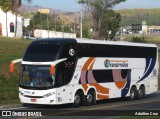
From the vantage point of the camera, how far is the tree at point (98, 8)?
69500 mm

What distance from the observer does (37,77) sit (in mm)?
24453

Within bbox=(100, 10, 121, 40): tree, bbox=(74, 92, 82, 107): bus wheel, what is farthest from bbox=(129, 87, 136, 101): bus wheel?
bbox=(100, 10, 121, 40): tree

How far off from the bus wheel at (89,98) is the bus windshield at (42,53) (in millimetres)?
3366

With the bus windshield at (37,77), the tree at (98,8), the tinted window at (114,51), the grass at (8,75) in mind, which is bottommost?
the grass at (8,75)

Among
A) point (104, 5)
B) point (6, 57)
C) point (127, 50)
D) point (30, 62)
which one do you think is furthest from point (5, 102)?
point (104, 5)

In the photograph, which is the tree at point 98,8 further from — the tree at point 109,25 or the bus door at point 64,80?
the bus door at point 64,80

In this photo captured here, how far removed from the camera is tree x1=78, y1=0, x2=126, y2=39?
6950 centimetres

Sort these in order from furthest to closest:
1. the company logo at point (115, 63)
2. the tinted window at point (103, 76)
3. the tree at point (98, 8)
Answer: the tree at point (98, 8), the company logo at point (115, 63), the tinted window at point (103, 76)

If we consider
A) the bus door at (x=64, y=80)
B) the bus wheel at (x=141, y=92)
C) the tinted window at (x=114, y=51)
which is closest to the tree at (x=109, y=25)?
the tinted window at (x=114, y=51)

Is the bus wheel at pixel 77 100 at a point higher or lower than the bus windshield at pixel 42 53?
lower

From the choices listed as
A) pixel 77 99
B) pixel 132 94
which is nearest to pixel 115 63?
pixel 132 94

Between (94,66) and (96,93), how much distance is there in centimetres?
150

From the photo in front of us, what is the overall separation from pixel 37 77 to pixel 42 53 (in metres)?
1.26

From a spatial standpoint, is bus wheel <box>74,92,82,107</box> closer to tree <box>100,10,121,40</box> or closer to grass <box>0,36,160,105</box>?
grass <box>0,36,160,105</box>
